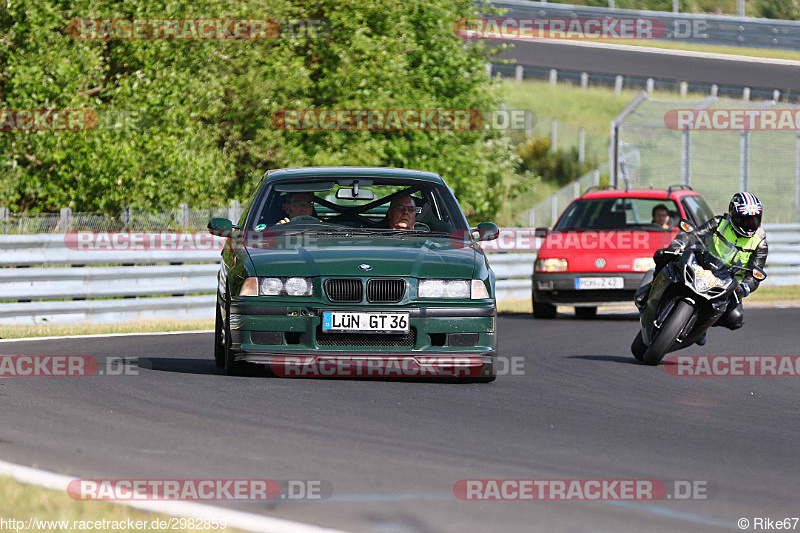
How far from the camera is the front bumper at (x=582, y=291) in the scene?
1786cm

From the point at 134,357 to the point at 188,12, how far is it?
45.0ft

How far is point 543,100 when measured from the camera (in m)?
59.0

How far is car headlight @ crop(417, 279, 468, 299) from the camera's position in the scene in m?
9.27

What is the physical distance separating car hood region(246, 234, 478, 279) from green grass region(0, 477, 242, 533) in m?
3.90

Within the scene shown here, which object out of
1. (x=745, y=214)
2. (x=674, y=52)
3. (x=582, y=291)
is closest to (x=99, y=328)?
(x=582, y=291)

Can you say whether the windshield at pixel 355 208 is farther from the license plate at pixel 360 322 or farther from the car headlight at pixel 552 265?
the car headlight at pixel 552 265

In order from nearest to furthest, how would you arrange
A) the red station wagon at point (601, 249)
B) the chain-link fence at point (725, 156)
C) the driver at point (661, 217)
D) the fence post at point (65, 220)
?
1. the fence post at point (65, 220)
2. the red station wagon at point (601, 249)
3. the driver at point (661, 217)
4. the chain-link fence at point (725, 156)

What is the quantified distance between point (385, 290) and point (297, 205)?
65.0 inches

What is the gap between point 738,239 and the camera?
1162cm

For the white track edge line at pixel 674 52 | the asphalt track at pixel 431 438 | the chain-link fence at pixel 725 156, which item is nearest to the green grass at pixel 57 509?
the asphalt track at pixel 431 438

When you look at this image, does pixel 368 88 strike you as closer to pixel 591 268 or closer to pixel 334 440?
pixel 591 268

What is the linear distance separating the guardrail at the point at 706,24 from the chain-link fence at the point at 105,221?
33.1 m

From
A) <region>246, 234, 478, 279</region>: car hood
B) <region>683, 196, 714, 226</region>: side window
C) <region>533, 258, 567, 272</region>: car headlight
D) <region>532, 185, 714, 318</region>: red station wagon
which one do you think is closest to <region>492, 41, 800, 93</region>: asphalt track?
<region>683, 196, 714, 226</region>: side window

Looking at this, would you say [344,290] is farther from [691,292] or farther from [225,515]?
[225,515]
